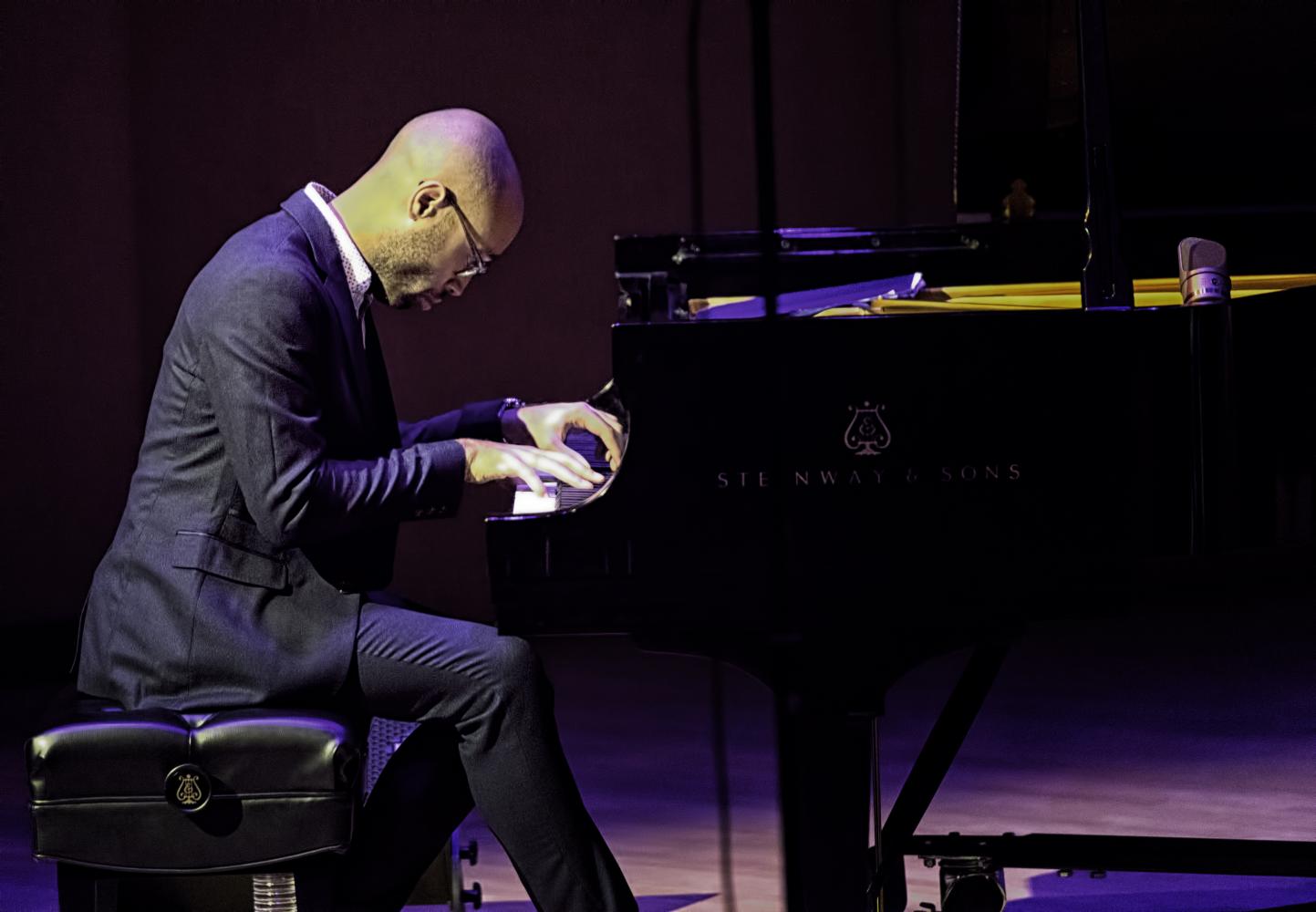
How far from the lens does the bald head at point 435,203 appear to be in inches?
92.9

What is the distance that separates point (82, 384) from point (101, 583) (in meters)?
3.52

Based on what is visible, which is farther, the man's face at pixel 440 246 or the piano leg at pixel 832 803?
the man's face at pixel 440 246

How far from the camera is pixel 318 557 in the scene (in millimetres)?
2273

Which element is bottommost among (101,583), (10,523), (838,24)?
(10,523)

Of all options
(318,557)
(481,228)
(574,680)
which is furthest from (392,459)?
(574,680)

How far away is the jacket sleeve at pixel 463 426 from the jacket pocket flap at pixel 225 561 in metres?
0.45

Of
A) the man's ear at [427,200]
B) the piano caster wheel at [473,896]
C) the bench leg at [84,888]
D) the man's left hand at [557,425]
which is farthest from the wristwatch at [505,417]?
the bench leg at [84,888]

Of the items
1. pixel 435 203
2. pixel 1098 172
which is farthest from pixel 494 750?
pixel 1098 172

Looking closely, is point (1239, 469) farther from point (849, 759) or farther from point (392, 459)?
point (392, 459)

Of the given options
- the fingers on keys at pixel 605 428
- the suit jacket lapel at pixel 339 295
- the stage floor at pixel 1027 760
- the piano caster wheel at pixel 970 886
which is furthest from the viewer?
the stage floor at pixel 1027 760

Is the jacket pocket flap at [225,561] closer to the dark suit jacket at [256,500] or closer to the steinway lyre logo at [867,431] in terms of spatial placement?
the dark suit jacket at [256,500]

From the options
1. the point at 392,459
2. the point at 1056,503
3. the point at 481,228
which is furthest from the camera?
the point at 481,228

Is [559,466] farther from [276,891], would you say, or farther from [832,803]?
[276,891]

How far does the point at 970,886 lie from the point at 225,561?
1.24 meters
